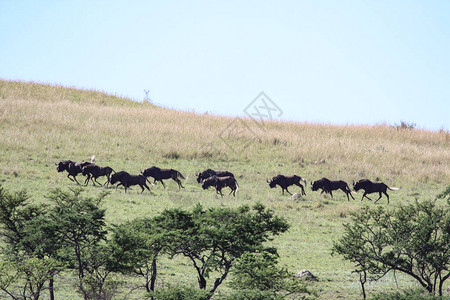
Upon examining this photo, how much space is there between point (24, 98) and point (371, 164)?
94.9ft

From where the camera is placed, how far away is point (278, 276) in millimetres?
14703

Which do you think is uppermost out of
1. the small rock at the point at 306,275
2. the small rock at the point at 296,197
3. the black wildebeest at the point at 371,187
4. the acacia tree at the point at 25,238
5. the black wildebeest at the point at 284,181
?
the black wildebeest at the point at 371,187

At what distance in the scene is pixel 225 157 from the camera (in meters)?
38.4

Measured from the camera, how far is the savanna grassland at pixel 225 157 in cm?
2275

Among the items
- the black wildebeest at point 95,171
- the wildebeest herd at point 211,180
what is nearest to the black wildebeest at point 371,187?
the wildebeest herd at point 211,180

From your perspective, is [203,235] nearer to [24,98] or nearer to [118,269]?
[118,269]

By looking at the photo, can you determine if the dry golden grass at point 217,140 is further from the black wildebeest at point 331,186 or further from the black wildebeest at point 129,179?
the black wildebeest at point 129,179

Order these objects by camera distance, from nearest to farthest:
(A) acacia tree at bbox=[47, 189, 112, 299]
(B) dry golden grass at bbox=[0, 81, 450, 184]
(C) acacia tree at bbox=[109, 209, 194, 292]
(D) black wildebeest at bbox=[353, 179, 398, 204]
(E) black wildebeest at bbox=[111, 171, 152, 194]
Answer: (A) acacia tree at bbox=[47, 189, 112, 299] < (C) acacia tree at bbox=[109, 209, 194, 292] < (E) black wildebeest at bbox=[111, 171, 152, 194] < (D) black wildebeest at bbox=[353, 179, 398, 204] < (B) dry golden grass at bbox=[0, 81, 450, 184]

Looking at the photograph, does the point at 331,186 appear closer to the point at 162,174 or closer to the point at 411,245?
the point at 162,174

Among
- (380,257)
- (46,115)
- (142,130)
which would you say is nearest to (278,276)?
(380,257)

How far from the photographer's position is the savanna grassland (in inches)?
896

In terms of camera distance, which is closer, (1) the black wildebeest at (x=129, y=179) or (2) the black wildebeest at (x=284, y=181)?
(1) the black wildebeest at (x=129, y=179)

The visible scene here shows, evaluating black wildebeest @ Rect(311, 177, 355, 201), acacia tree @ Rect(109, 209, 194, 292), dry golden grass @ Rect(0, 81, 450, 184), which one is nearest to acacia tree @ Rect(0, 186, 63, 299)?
acacia tree @ Rect(109, 209, 194, 292)

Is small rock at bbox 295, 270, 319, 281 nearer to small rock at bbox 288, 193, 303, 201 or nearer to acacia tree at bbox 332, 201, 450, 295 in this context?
acacia tree at bbox 332, 201, 450, 295
